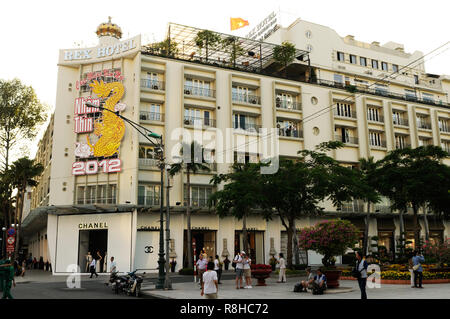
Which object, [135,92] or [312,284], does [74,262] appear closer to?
[135,92]

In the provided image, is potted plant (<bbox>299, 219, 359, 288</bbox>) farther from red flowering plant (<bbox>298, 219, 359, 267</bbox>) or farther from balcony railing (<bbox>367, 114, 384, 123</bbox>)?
balcony railing (<bbox>367, 114, 384, 123</bbox>)

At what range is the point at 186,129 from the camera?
40.0m

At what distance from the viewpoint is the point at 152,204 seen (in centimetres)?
3725

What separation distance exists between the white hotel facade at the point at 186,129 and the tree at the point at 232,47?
40.1 inches

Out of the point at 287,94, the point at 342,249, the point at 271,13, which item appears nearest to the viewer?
the point at 342,249

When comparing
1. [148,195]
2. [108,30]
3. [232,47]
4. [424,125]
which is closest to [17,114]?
[108,30]

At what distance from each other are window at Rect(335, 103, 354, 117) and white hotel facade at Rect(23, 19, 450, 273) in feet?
0.60

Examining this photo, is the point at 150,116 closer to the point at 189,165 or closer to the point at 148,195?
the point at 189,165

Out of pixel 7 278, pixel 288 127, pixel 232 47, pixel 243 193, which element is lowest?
pixel 7 278

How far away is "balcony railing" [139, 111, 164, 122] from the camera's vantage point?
1519 inches

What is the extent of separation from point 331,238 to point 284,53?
31.9 metres

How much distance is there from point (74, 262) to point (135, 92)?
16.1m

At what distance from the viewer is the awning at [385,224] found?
157 ft

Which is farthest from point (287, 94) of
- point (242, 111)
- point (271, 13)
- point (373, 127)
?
point (271, 13)
